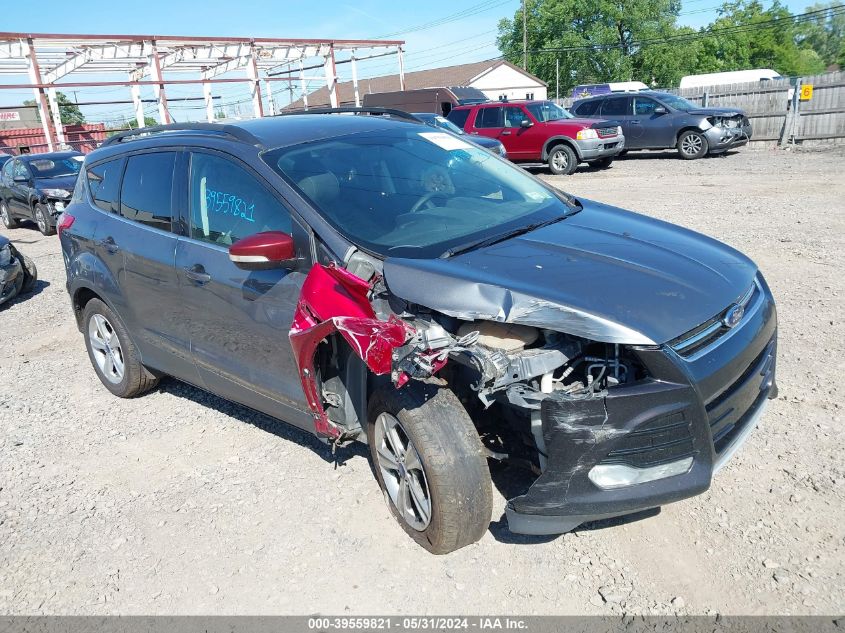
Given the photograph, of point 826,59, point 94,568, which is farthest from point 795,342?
point 826,59

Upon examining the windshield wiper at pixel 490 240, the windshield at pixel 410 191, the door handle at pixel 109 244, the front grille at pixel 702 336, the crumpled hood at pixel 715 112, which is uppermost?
the windshield at pixel 410 191

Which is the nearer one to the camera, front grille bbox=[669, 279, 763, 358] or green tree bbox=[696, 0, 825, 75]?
front grille bbox=[669, 279, 763, 358]

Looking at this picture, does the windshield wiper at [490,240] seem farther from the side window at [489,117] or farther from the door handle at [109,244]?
the side window at [489,117]

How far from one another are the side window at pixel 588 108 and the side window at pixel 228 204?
57.2ft

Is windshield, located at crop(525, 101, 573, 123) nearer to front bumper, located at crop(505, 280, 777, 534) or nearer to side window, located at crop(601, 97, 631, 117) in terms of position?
side window, located at crop(601, 97, 631, 117)

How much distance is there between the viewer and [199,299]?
396cm

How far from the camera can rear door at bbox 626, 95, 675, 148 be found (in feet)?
59.9

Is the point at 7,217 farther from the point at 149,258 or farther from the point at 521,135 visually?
the point at 149,258

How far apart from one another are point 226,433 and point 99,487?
0.82 m

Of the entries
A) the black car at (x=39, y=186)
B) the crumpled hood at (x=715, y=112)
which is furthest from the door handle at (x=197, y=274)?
the crumpled hood at (x=715, y=112)

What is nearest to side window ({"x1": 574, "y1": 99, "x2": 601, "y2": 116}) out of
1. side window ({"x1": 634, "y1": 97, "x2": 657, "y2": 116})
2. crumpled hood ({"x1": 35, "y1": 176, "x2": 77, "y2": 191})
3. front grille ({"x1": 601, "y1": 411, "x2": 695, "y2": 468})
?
side window ({"x1": 634, "y1": 97, "x2": 657, "y2": 116})

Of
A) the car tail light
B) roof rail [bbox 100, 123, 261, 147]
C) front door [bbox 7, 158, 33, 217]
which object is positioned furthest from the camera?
front door [bbox 7, 158, 33, 217]

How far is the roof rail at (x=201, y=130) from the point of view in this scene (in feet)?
12.7

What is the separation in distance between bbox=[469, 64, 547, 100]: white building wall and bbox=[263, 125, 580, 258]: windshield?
52141mm
